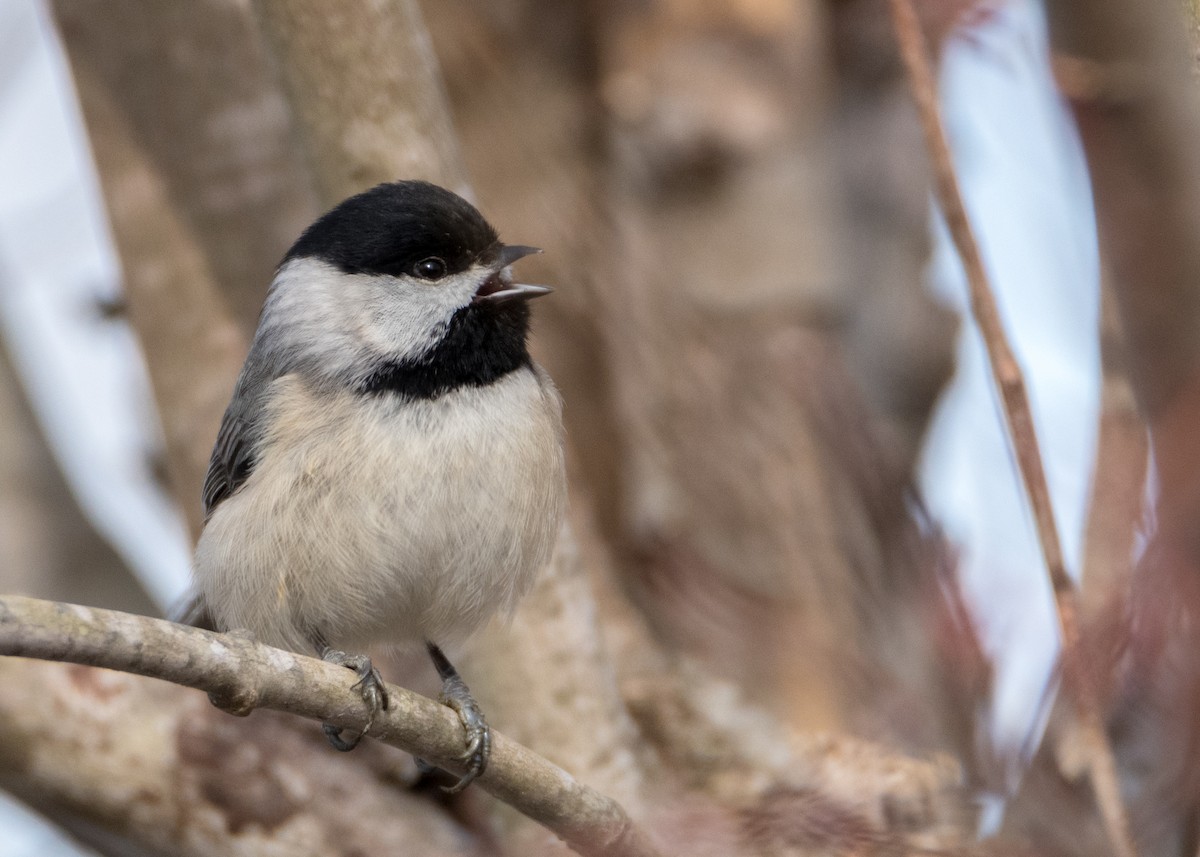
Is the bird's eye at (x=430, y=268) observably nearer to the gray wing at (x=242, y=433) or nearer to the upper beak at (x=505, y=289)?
the upper beak at (x=505, y=289)

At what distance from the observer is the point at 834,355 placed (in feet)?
15.6

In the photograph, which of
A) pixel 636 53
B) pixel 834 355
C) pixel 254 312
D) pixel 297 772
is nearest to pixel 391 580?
pixel 297 772

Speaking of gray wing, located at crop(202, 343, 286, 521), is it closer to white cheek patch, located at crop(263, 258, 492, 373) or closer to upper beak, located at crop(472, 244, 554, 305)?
white cheek patch, located at crop(263, 258, 492, 373)

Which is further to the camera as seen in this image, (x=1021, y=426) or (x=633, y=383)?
(x=633, y=383)

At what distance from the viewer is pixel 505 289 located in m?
3.26

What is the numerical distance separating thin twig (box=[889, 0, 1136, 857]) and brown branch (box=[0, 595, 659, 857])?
38.2 inches

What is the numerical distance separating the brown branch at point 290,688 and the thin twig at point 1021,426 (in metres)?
0.97

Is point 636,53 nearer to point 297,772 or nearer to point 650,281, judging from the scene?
point 650,281

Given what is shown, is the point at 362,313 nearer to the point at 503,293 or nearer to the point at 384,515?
the point at 503,293

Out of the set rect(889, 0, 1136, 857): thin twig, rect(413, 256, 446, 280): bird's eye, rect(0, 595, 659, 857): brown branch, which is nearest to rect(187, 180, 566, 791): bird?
rect(413, 256, 446, 280): bird's eye

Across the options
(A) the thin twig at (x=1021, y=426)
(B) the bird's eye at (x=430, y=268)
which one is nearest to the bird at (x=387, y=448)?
(B) the bird's eye at (x=430, y=268)

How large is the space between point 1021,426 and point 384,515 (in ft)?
4.65

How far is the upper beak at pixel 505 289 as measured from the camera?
3.22 meters

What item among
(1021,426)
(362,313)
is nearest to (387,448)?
(362,313)
